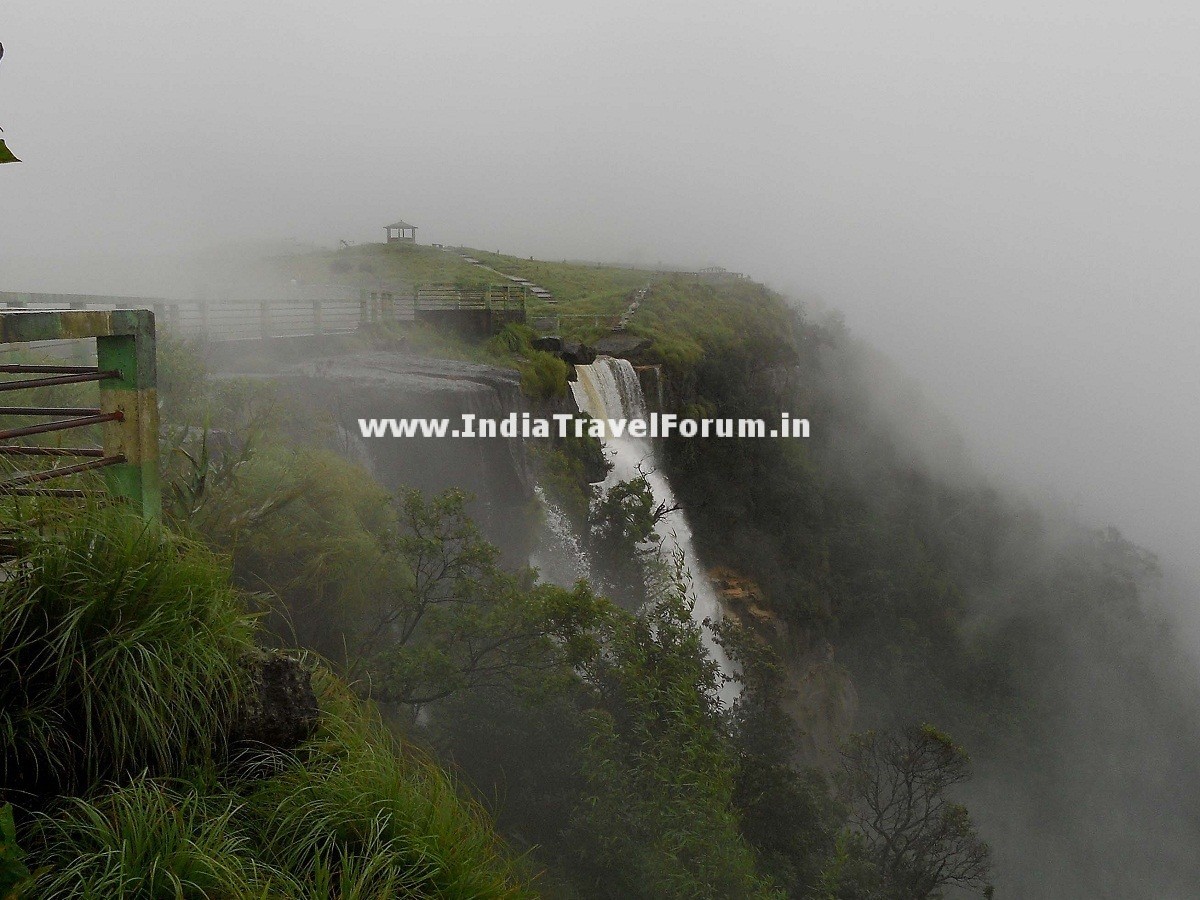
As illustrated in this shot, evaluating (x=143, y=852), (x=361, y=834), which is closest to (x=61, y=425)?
(x=143, y=852)

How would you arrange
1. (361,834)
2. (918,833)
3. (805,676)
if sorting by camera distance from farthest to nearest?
(805,676)
(918,833)
(361,834)

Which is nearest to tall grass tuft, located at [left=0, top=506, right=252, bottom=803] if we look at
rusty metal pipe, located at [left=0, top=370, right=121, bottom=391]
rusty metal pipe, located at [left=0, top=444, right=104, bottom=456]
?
rusty metal pipe, located at [left=0, top=444, right=104, bottom=456]

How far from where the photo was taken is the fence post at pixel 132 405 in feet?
12.5

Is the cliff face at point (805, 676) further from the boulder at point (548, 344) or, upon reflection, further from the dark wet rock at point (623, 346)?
the boulder at point (548, 344)

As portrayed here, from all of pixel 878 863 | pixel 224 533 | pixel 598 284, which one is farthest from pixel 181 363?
pixel 598 284

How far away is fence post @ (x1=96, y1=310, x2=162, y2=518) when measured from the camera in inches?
150

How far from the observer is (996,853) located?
31250mm

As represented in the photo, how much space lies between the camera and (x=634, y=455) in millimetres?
24625

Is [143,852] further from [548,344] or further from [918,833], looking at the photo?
[548,344]

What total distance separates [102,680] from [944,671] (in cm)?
3703

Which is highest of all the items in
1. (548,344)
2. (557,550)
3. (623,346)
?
(548,344)

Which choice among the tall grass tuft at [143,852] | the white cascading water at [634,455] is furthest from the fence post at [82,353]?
the white cascading water at [634,455]

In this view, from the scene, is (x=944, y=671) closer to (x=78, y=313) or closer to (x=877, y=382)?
(x=877, y=382)

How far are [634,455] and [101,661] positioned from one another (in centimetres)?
2152
